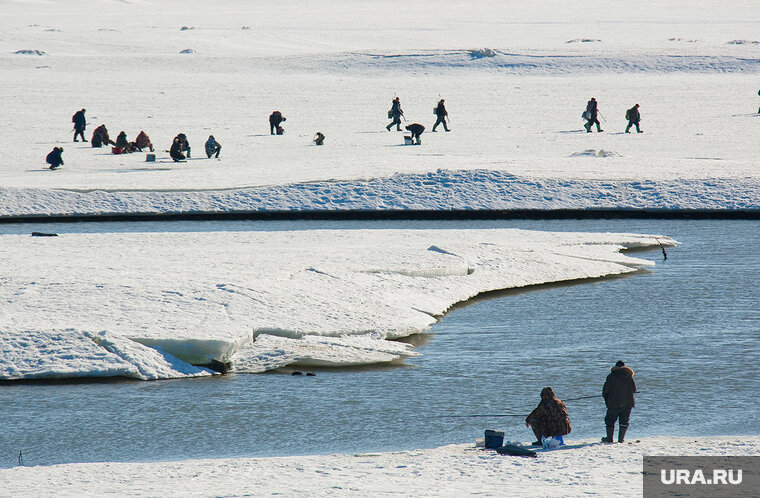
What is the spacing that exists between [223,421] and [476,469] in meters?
3.35

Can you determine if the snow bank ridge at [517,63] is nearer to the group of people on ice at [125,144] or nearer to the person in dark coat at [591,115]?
the person in dark coat at [591,115]

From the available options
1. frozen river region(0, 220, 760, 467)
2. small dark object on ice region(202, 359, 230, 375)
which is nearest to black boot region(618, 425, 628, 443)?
frozen river region(0, 220, 760, 467)

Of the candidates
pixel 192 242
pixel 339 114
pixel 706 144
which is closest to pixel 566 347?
pixel 192 242

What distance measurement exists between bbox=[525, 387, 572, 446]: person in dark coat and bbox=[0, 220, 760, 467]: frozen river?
Result: 624 mm

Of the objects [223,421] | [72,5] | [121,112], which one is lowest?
[223,421]

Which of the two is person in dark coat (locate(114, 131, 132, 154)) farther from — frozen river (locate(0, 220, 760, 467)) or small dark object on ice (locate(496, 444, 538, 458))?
small dark object on ice (locate(496, 444, 538, 458))

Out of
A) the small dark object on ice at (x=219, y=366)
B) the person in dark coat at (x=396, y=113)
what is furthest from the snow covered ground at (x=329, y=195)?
the person in dark coat at (x=396, y=113)

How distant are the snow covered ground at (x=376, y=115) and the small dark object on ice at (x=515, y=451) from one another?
56.5ft

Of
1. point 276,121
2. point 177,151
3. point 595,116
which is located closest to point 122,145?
point 177,151

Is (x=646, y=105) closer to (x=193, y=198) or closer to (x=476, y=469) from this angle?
(x=193, y=198)

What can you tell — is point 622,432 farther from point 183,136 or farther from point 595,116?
point 595,116

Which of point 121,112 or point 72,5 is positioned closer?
point 121,112

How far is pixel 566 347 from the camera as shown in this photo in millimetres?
14906

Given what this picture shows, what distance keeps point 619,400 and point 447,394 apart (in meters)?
2.52
